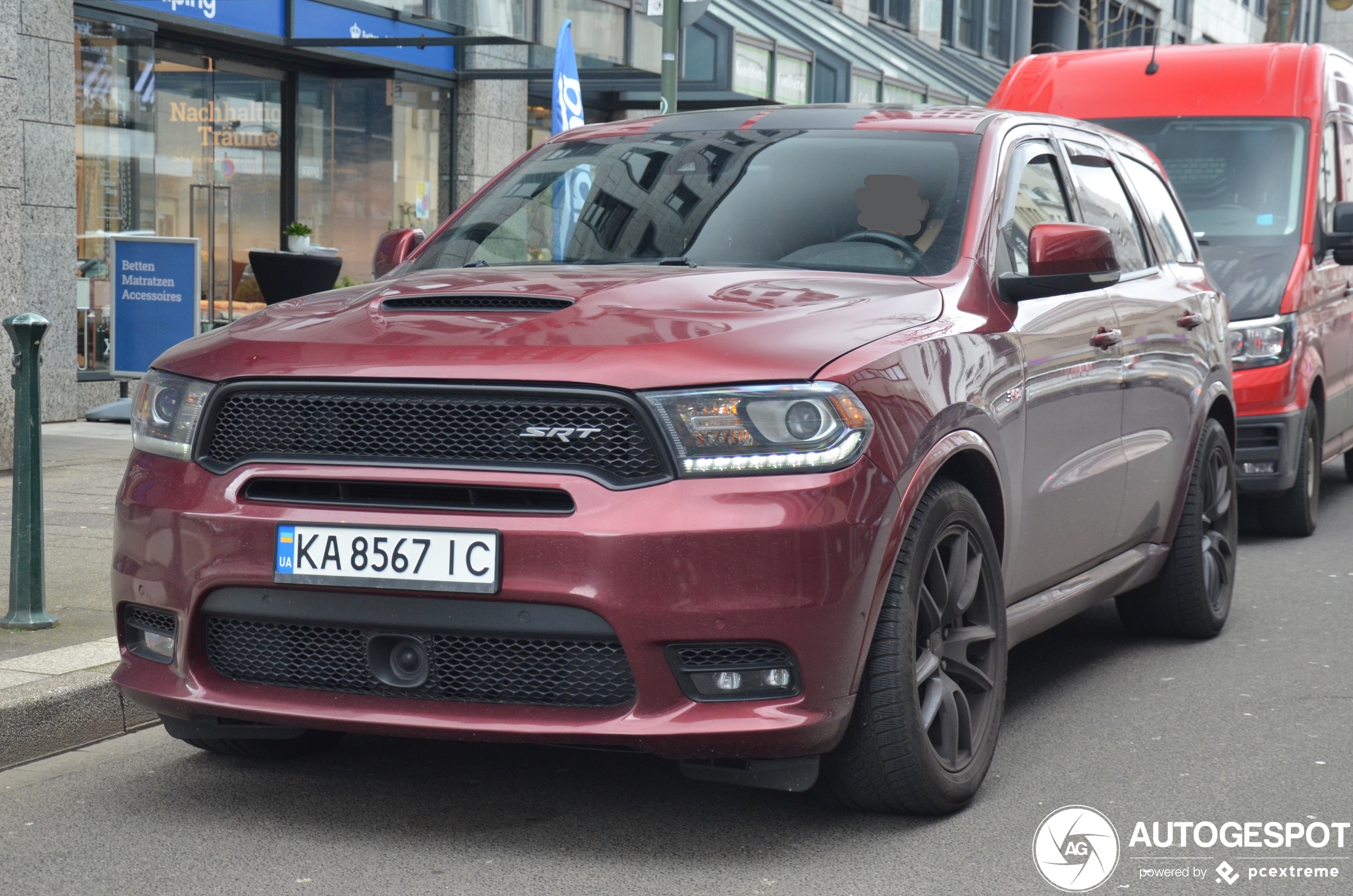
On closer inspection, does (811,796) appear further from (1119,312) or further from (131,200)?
(131,200)

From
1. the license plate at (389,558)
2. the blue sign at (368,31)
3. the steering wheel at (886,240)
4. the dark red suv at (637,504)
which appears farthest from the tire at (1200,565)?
the blue sign at (368,31)

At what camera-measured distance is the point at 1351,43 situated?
2489 inches

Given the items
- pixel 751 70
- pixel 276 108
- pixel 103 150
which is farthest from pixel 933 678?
pixel 751 70

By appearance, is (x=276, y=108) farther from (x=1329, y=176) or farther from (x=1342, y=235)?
(x=1342, y=235)

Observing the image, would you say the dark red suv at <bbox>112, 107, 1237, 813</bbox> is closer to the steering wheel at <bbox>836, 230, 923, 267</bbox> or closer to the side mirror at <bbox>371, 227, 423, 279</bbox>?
the steering wheel at <bbox>836, 230, 923, 267</bbox>

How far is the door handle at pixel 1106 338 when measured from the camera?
5.30 m

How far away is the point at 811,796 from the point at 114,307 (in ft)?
24.7

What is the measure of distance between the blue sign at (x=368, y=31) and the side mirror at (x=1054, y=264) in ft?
35.5

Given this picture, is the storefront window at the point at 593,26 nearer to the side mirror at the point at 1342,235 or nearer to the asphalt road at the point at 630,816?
the side mirror at the point at 1342,235

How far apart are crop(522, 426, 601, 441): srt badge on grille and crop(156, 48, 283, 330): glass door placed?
36.7ft

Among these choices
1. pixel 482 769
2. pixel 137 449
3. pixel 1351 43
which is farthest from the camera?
pixel 1351 43

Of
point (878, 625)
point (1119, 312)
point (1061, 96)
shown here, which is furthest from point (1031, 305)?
point (1061, 96)

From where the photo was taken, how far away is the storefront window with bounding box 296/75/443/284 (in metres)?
16.4

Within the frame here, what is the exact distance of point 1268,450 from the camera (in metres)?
9.05
